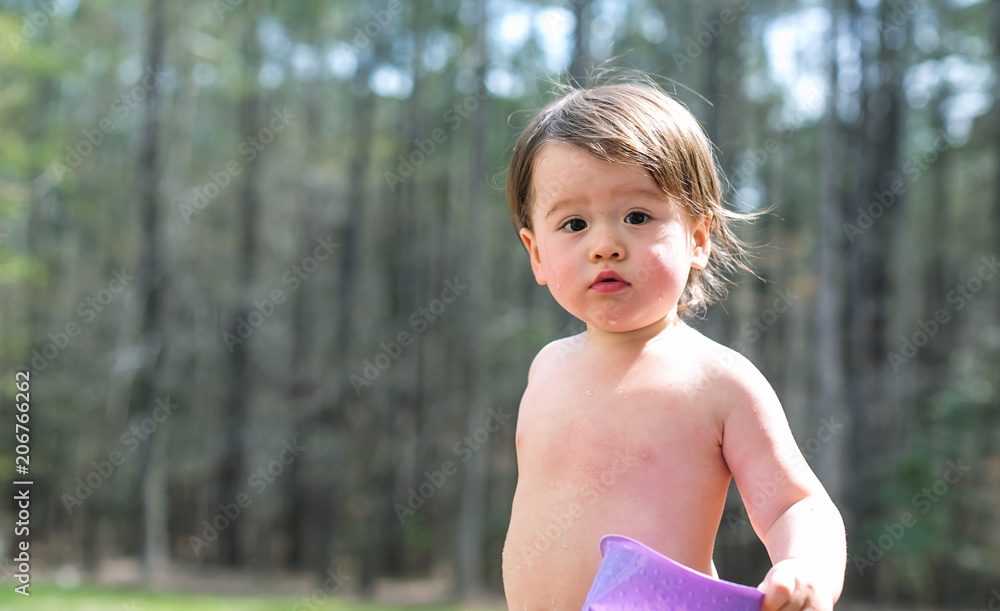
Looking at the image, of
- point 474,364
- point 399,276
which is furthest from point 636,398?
point 399,276

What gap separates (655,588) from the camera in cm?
110

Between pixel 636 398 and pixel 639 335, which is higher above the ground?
pixel 639 335

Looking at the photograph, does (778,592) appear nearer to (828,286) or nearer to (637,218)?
(637,218)

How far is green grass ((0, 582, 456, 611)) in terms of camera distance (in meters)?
10.2

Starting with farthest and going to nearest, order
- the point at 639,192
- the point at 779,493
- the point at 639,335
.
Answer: the point at 639,335, the point at 639,192, the point at 779,493

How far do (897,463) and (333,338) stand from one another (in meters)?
11.4

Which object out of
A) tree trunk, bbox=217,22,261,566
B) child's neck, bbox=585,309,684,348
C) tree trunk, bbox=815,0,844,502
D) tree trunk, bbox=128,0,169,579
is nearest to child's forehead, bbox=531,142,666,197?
child's neck, bbox=585,309,684,348

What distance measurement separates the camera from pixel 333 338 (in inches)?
701

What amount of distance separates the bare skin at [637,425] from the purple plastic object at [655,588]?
0.23 metres

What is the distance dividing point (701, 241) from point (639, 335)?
0.23 m

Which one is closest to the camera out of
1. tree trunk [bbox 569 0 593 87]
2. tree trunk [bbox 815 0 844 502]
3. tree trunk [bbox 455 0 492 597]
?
tree trunk [bbox 569 0 593 87]

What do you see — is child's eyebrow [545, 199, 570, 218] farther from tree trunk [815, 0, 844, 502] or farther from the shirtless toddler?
tree trunk [815, 0, 844, 502]

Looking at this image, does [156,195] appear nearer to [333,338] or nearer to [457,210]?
[333,338]

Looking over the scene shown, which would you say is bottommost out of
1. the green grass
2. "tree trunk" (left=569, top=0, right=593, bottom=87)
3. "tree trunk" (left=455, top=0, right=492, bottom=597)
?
the green grass
